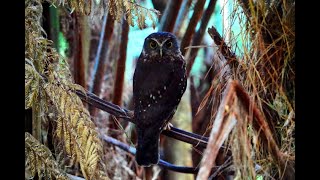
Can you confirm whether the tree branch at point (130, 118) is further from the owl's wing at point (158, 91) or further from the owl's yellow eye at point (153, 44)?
the owl's yellow eye at point (153, 44)

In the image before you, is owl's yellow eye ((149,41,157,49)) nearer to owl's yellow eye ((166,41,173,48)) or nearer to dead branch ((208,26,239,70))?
owl's yellow eye ((166,41,173,48))

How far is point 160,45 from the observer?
1.88m

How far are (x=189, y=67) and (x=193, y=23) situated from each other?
0.64ft

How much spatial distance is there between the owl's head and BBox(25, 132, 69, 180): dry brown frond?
0.50 metres

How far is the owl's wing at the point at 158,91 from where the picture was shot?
73.6 inches

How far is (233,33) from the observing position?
172 centimetres

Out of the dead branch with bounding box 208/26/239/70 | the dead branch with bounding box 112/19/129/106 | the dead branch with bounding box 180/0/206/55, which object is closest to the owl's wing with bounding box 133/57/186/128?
the dead branch with bounding box 208/26/239/70

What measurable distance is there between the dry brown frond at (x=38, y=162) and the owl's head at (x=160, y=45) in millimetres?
497

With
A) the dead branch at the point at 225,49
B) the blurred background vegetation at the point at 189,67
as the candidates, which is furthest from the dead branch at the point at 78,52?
the dead branch at the point at 225,49

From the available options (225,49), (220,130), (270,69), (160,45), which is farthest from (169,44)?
(220,130)
